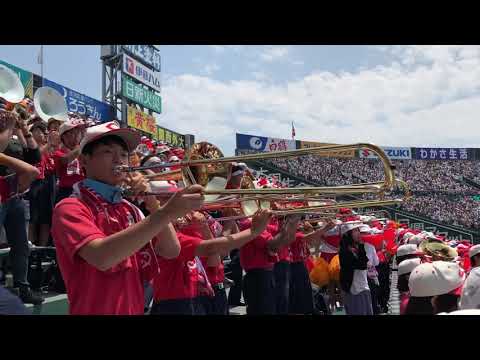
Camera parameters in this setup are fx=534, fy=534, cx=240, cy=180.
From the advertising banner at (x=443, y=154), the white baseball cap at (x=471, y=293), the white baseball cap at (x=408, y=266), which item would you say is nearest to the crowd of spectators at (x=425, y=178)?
the advertising banner at (x=443, y=154)

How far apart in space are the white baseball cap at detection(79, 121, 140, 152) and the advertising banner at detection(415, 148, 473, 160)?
45505 mm

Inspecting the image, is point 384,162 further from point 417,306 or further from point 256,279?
point 256,279

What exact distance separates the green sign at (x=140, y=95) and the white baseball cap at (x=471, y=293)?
21482 millimetres

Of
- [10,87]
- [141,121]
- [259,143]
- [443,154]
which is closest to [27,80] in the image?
[10,87]

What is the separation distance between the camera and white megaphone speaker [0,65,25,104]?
5.36m

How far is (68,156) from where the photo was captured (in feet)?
16.9

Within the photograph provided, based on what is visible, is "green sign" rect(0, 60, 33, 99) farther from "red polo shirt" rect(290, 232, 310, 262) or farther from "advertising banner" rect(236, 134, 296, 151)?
"advertising banner" rect(236, 134, 296, 151)

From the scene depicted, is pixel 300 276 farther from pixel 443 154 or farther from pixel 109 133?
pixel 443 154

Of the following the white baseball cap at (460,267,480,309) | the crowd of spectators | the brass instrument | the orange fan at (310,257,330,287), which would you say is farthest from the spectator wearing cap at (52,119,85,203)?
the crowd of spectators

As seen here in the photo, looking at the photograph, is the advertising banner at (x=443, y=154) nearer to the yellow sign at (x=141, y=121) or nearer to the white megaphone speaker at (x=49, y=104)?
the yellow sign at (x=141, y=121)

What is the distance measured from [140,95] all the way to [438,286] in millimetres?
22692

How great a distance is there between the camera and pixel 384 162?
2.73 metres
